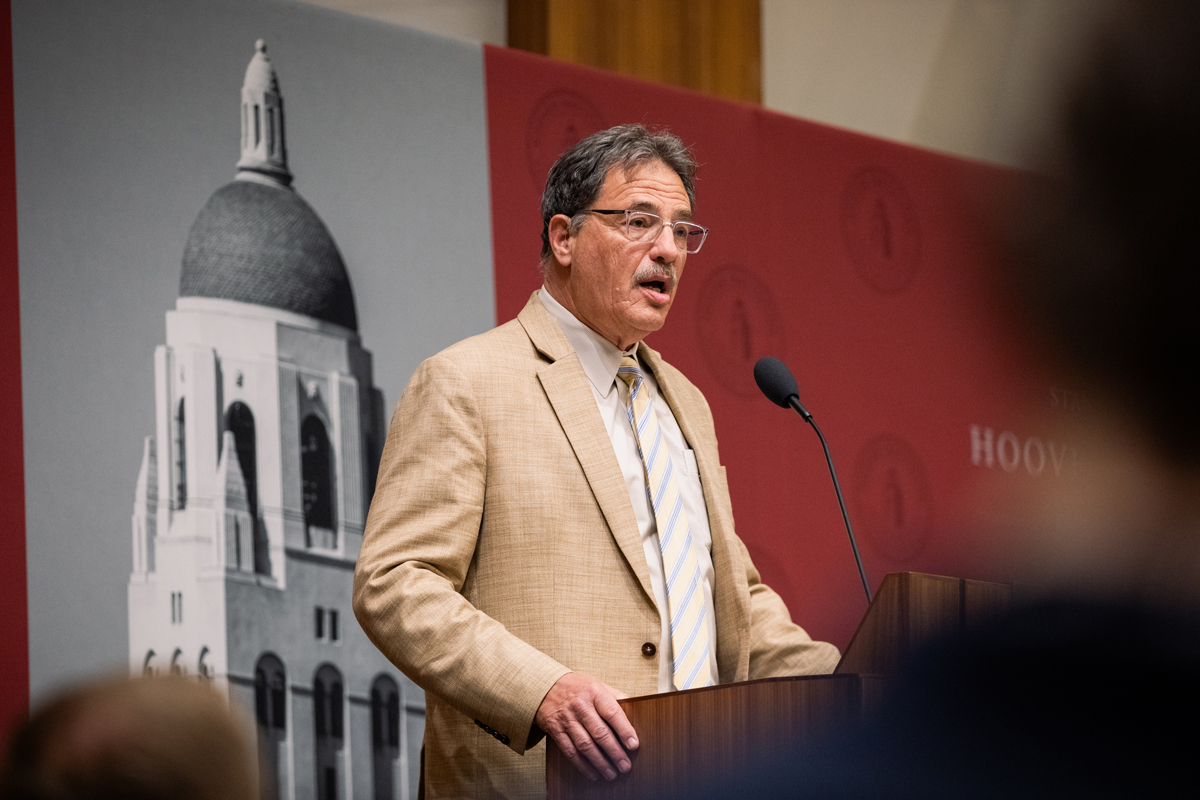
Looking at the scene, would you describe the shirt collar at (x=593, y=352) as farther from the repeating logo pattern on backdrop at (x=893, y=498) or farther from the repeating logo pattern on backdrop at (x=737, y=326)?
the repeating logo pattern on backdrop at (x=893, y=498)

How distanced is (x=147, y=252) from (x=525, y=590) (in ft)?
5.20

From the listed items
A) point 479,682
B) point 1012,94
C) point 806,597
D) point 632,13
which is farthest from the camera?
point 632,13

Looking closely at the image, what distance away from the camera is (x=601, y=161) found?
213 centimetres

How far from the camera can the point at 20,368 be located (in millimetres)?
2746

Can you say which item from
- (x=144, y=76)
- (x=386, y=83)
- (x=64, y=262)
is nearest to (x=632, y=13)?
(x=386, y=83)

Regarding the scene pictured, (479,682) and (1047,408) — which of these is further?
(479,682)

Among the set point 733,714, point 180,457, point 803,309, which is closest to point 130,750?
point 733,714

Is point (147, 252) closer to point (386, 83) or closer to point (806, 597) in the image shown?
point (386, 83)

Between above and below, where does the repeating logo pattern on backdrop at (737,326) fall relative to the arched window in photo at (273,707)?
above

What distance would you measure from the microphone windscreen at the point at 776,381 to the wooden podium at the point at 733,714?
0.72m

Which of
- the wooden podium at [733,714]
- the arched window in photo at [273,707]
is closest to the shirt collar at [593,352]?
the wooden podium at [733,714]

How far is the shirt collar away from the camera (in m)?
2.07

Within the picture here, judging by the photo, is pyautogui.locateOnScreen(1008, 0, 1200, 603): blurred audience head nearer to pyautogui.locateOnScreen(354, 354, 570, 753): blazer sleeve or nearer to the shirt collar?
pyautogui.locateOnScreen(354, 354, 570, 753): blazer sleeve

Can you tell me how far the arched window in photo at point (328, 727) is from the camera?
9.73 feet
